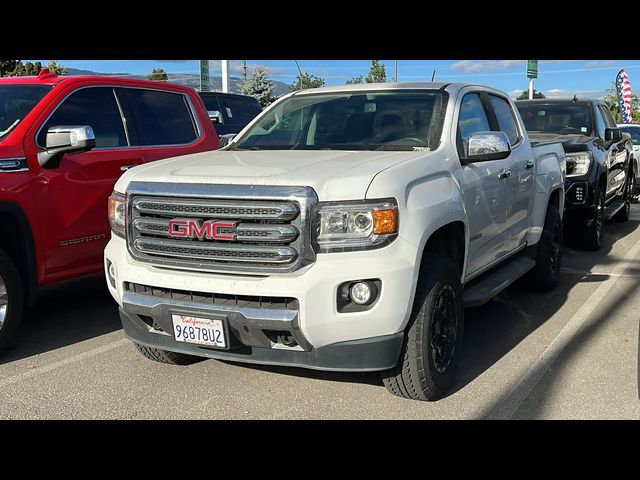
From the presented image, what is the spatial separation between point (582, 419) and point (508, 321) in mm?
1968

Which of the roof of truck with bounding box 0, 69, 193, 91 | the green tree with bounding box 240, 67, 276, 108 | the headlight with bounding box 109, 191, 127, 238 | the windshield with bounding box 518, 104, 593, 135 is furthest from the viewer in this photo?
the green tree with bounding box 240, 67, 276, 108

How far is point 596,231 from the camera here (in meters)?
8.51

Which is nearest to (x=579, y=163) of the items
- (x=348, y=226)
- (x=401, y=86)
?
(x=401, y=86)

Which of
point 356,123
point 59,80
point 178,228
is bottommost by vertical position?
point 178,228

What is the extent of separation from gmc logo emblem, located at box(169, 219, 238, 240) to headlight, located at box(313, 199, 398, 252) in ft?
1.54

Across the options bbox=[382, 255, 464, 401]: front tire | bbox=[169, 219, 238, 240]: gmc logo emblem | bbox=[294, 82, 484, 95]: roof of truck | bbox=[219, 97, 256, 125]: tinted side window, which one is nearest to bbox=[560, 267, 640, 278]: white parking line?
bbox=[294, 82, 484, 95]: roof of truck

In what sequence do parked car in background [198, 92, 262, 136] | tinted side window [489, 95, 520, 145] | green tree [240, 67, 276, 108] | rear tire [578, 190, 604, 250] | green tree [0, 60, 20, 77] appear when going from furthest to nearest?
green tree [240, 67, 276, 108] → green tree [0, 60, 20, 77] → parked car in background [198, 92, 262, 136] → rear tire [578, 190, 604, 250] → tinted side window [489, 95, 520, 145]

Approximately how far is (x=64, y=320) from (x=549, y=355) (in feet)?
12.9

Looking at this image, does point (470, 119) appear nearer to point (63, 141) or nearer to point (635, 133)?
point (63, 141)

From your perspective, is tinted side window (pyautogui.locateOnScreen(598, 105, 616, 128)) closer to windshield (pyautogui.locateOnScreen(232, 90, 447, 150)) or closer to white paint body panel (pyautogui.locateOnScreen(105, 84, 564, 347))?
windshield (pyautogui.locateOnScreen(232, 90, 447, 150))

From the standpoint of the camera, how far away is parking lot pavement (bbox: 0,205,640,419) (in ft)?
12.8
